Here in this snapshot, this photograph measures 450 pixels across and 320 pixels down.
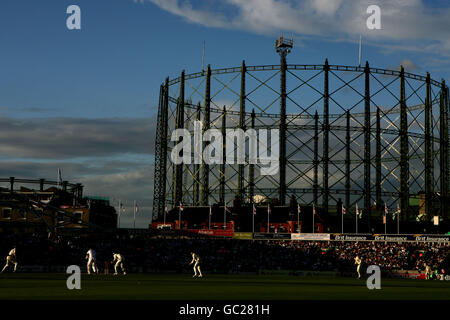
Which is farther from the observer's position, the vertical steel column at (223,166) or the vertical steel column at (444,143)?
Result: the vertical steel column at (444,143)

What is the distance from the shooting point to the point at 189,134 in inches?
3118

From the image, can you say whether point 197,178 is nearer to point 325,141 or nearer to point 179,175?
point 179,175

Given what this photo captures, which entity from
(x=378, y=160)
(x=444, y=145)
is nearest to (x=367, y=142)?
(x=378, y=160)

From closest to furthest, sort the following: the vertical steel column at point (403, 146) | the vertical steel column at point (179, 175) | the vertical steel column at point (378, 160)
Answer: the vertical steel column at point (403, 146)
the vertical steel column at point (378, 160)
the vertical steel column at point (179, 175)

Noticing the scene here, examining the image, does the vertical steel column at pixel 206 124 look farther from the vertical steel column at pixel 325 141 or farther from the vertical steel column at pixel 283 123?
the vertical steel column at pixel 325 141

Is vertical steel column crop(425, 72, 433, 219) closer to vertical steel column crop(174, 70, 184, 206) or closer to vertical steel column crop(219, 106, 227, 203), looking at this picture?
vertical steel column crop(219, 106, 227, 203)

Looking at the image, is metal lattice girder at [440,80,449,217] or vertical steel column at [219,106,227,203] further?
metal lattice girder at [440,80,449,217]

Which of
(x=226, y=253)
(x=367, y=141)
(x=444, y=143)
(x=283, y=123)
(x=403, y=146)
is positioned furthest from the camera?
Result: (x=444, y=143)

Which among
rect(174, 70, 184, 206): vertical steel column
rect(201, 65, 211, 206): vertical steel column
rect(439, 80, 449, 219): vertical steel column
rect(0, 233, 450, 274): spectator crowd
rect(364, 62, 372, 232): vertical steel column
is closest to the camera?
rect(0, 233, 450, 274): spectator crowd

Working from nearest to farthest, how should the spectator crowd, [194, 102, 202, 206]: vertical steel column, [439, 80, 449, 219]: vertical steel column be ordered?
the spectator crowd → [194, 102, 202, 206]: vertical steel column → [439, 80, 449, 219]: vertical steel column

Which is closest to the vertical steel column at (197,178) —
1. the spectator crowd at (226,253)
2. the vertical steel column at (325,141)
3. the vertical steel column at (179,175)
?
the vertical steel column at (179,175)

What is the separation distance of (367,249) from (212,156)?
2284cm

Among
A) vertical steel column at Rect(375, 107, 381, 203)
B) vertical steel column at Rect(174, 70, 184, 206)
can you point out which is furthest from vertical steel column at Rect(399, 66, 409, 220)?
vertical steel column at Rect(174, 70, 184, 206)
